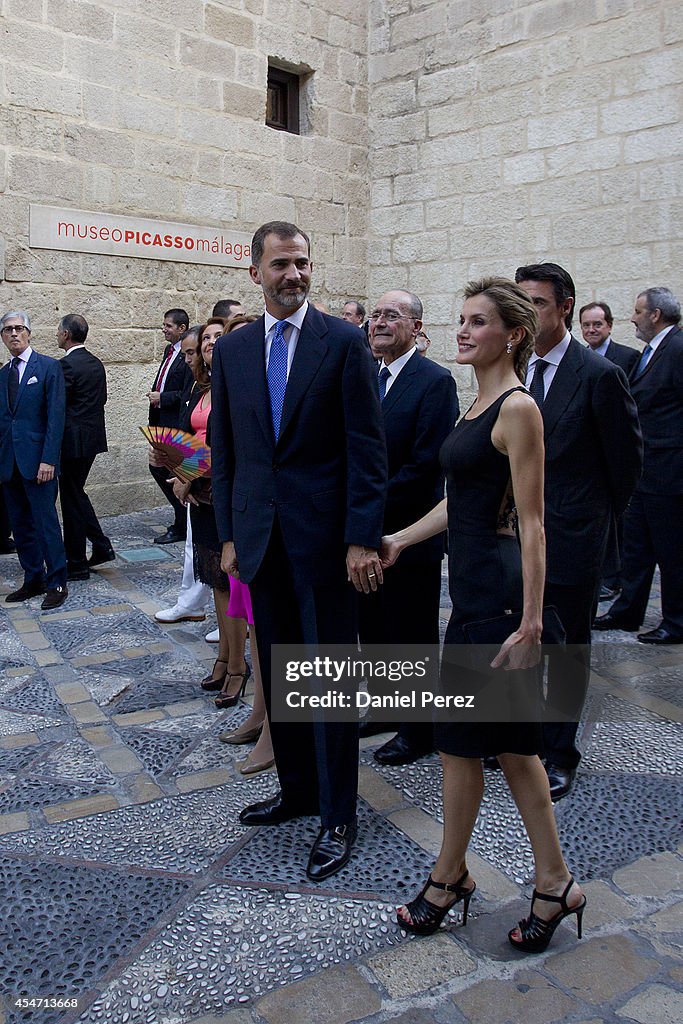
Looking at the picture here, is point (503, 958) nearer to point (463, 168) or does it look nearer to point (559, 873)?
point (559, 873)

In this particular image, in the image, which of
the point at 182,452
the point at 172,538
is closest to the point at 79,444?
the point at 172,538

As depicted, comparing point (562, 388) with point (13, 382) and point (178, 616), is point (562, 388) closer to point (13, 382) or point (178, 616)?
point (178, 616)

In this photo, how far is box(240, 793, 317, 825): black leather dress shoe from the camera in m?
3.21

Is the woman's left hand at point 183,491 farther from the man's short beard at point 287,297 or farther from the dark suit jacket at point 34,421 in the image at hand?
the dark suit jacket at point 34,421

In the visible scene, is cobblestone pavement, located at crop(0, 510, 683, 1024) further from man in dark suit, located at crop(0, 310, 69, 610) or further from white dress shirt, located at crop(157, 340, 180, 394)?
white dress shirt, located at crop(157, 340, 180, 394)

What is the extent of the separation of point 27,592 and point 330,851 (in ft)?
13.2

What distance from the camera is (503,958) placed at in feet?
8.08

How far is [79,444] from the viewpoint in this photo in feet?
23.1

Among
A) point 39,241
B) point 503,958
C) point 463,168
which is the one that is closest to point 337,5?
point 463,168

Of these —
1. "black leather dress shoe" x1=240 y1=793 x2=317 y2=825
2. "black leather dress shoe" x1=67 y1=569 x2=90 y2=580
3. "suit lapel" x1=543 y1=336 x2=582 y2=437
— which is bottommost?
"black leather dress shoe" x1=240 y1=793 x2=317 y2=825

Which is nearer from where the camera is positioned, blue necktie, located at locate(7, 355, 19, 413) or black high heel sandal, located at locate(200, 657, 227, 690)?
black high heel sandal, located at locate(200, 657, 227, 690)

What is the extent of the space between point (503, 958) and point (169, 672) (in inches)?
106

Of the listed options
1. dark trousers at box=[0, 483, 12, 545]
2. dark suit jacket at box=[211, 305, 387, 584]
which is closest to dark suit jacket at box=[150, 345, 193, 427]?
dark trousers at box=[0, 483, 12, 545]

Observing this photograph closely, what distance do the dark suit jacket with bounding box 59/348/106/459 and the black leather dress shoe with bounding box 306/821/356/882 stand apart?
472cm
